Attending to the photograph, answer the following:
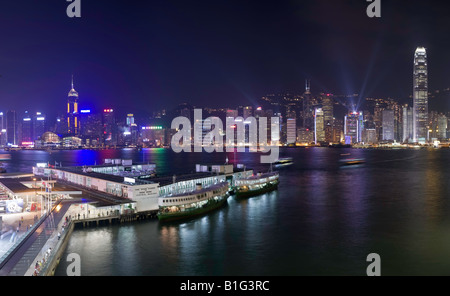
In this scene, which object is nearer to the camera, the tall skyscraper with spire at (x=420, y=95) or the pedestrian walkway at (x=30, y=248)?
the pedestrian walkway at (x=30, y=248)

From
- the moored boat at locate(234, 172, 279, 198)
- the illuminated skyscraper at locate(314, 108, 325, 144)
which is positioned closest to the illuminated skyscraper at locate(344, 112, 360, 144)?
the illuminated skyscraper at locate(314, 108, 325, 144)

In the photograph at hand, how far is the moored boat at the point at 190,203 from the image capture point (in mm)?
22906

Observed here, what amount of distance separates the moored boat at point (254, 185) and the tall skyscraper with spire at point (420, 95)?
170151mm

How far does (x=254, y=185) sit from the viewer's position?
1357 inches

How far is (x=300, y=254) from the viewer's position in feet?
56.1

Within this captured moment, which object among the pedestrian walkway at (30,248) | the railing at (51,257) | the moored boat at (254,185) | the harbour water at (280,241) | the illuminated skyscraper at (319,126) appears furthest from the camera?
the illuminated skyscraper at (319,126)

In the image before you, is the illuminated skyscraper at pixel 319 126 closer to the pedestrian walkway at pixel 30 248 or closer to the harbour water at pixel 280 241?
the harbour water at pixel 280 241

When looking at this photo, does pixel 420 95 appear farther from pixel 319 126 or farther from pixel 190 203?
pixel 190 203

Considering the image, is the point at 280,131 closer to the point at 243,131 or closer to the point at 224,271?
the point at 243,131

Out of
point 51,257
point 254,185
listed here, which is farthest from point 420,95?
point 51,257

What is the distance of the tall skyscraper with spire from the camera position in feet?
595

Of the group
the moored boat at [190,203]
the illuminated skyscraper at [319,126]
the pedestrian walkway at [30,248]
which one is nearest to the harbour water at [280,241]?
the moored boat at [190,203]

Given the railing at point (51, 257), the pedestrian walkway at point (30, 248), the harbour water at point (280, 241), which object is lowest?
the harbour water at point (280, 241)
